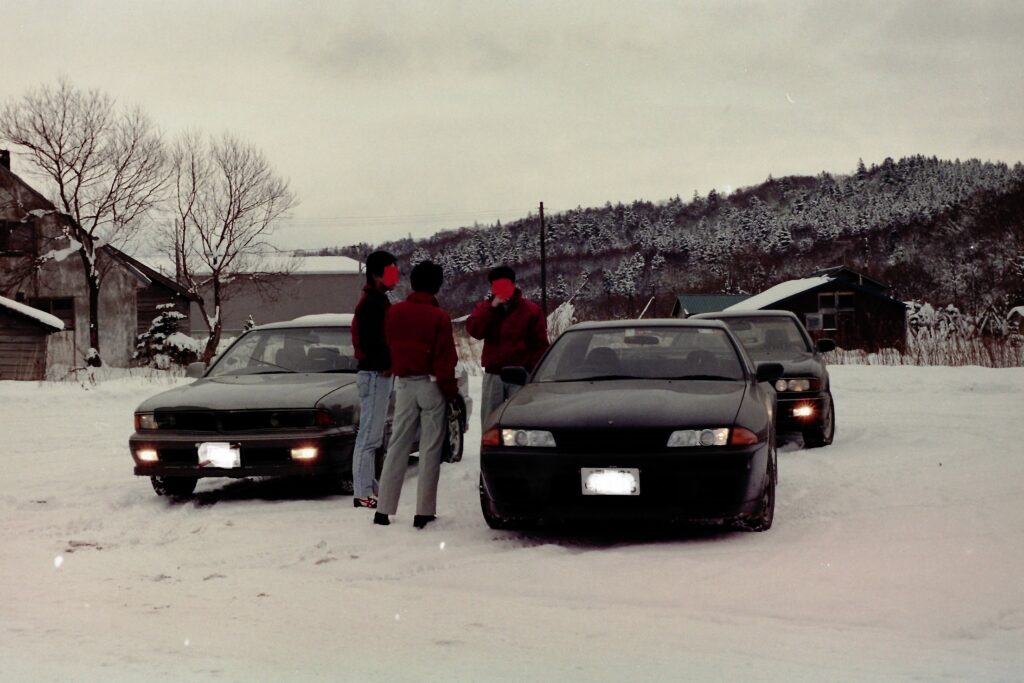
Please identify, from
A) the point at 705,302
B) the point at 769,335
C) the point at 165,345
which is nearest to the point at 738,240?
the point at 705,302

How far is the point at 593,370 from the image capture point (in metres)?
7.46

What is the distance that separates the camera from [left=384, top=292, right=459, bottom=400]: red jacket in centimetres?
688

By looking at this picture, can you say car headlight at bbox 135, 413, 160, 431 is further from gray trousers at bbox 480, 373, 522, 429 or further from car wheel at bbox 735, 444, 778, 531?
car wheel at bbox 735, 444, 778, 531

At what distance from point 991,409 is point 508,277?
9.49 m

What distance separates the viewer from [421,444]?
23.2ft

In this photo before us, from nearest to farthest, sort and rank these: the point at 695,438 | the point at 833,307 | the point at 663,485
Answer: the point at 663,485 → the point at 695,438 → the point at 833,307

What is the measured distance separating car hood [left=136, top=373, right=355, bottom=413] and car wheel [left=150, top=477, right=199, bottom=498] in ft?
1.95

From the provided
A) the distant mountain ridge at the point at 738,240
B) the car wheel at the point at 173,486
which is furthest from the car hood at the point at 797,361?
the distant mountain ridge at the point at 738,240

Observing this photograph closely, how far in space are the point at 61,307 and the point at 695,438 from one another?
131ft

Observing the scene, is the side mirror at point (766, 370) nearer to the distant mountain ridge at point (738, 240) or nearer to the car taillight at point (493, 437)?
the car taillight at point (493, 437)

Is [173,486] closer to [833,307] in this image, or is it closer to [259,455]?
[259,455]

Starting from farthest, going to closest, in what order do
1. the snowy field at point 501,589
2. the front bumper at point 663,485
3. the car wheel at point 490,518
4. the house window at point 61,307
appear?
the house window at point 61,307 → the car wheel at point 490,518 → the front bumper at point 663,485 → the snowy field at point 501,589

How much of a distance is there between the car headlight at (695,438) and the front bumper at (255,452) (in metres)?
2.92

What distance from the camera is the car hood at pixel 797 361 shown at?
35.6 ft
